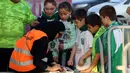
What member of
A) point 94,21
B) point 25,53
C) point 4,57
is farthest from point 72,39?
point 25,53

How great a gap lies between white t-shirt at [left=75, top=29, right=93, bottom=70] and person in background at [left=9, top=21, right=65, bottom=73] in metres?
0.82

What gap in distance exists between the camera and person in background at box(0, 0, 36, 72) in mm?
4609

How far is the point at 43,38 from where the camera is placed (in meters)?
3.75

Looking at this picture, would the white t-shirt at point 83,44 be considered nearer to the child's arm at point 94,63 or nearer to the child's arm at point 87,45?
the child's arm at point 87,45

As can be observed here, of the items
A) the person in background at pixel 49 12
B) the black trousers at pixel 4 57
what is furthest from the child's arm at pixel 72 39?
the black trousers at pixel 4 57

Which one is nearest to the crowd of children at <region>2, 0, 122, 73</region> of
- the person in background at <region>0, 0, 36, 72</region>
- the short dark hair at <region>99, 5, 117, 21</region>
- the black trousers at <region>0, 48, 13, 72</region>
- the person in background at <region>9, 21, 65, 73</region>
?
the short dark hair at <region>99, 5, 117, 21</region>

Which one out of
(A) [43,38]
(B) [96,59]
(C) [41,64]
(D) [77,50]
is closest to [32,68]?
(C) [41,64]

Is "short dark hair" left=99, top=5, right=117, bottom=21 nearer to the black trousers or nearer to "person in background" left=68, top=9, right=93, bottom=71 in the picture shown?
"person in background" left=68, top=9, right=93, bottom=71

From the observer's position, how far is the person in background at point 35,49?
3.76 m

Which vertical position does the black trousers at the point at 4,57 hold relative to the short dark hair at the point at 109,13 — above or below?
below

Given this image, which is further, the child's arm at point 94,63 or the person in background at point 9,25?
the person in background at point 9,25

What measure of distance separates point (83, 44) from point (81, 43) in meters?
0.05

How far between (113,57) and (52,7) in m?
1.29

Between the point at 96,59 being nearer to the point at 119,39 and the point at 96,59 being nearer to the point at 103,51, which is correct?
the point at 103,51
